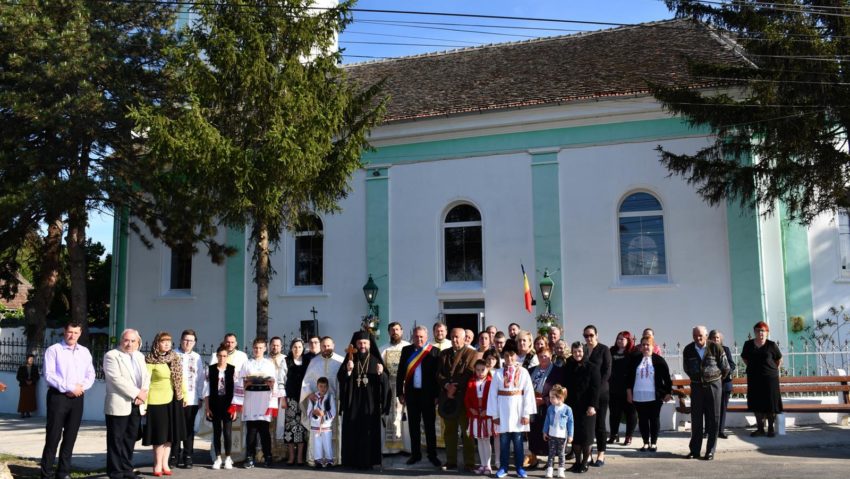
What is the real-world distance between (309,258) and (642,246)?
8.81 metres

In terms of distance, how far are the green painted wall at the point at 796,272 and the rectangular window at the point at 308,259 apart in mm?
11384

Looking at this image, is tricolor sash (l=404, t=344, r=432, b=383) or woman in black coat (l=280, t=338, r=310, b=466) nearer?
tricolor sash (l=404, t=344, r=432, b=383)

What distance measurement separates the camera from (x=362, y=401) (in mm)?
10953

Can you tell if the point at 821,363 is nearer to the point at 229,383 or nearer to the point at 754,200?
the point at 754,200

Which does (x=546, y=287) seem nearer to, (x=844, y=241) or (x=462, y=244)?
(x=462, y=244)

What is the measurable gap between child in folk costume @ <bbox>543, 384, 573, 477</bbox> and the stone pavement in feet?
4.99

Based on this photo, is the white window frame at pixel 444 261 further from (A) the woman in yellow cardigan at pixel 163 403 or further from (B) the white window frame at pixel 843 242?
(A) the woman in yellow cardigan at pixel 163 403

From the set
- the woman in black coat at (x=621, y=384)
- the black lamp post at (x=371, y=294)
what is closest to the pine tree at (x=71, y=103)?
the black lamp post at (x=371, y=294)

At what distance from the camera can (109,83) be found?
18.9 meters

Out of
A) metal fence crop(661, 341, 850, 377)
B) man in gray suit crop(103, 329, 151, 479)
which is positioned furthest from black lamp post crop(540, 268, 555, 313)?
man in gray suit crop(103, 329, 151, 479)

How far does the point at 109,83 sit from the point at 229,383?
10.7 meters

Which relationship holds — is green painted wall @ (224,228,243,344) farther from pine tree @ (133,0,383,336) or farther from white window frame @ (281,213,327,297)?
pine tree @ (133,0,383,336)

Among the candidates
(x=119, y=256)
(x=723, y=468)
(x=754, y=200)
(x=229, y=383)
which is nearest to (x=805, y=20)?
(x=754, y=200)

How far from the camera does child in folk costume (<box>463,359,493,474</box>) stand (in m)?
10.2
